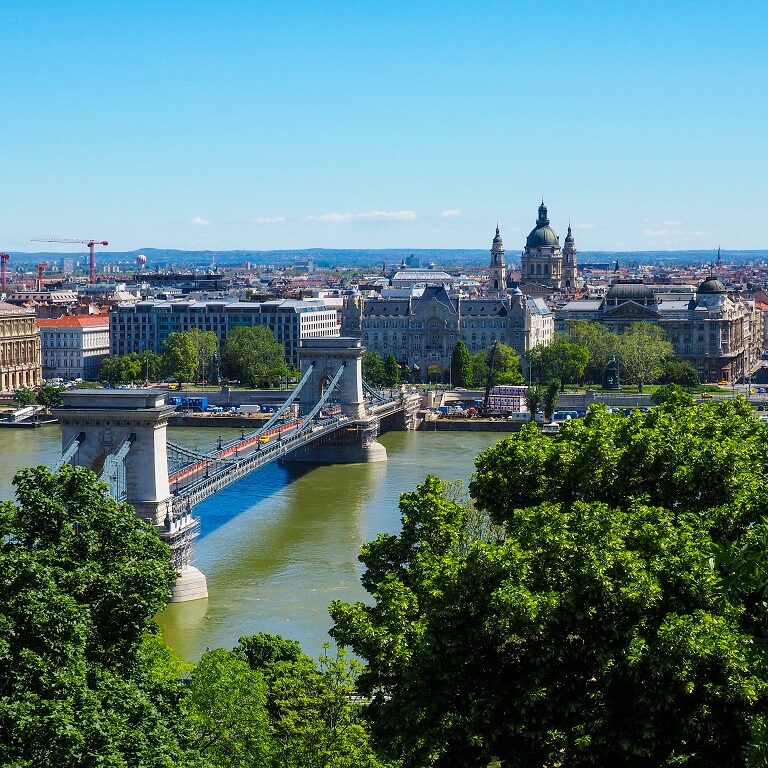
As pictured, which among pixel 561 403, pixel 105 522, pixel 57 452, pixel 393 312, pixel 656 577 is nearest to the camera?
pixel 656 577

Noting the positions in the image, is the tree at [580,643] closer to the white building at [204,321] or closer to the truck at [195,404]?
the truck at [195,404]

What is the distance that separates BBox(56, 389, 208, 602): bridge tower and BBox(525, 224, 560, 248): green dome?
282 feet

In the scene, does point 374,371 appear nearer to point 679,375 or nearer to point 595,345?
point 595,345

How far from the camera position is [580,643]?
1395cm

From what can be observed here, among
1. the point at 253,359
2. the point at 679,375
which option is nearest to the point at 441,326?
the point at 253,359

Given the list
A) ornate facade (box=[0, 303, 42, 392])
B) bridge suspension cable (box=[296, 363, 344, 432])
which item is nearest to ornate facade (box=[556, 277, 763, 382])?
ornate facade (box=[0, 303, 42, 392])

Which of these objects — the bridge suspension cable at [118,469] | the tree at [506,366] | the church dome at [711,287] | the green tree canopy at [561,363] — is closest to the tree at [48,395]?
the tree at [506,366]

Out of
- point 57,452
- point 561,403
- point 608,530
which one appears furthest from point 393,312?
point 608,530

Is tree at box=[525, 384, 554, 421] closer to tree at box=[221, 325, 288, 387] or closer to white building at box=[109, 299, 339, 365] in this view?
tree at box=[221, 325, 288, 387]

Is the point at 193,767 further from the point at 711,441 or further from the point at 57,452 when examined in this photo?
the point at 57,452

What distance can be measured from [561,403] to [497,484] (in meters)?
45.6

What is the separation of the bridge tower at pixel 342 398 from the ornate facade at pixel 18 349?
1982cm

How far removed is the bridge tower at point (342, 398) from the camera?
165 ft

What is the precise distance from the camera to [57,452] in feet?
165
